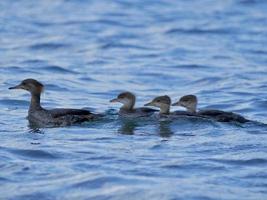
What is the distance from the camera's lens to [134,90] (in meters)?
22.3

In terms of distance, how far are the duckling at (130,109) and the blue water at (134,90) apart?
0.83 ft

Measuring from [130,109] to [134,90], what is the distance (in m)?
3.78

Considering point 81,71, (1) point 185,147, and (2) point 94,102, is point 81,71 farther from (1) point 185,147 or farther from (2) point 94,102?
(1) point 185,147

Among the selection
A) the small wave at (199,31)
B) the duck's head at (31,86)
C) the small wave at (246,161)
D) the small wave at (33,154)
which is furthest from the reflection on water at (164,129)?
the small wave at (199,31)

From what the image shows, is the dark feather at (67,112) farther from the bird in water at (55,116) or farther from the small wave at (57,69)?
the small wave at (57,69)

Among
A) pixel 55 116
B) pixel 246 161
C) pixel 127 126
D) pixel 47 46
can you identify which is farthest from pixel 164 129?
pixel 47 46

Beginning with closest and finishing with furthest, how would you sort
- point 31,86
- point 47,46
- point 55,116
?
point 55,116, point 31,86, point 47,46

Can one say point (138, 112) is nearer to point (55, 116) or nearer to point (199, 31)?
point (55, 116)

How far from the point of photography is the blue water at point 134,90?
1403cm

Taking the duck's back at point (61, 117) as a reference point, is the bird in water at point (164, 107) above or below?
above

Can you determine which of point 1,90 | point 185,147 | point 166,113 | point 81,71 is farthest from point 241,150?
point 81,71

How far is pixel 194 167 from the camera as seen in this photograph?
48.3 ft

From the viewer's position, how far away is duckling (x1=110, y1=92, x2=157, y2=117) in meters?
18.2

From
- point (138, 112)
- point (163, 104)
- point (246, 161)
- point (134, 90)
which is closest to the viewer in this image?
point (246, 161)
